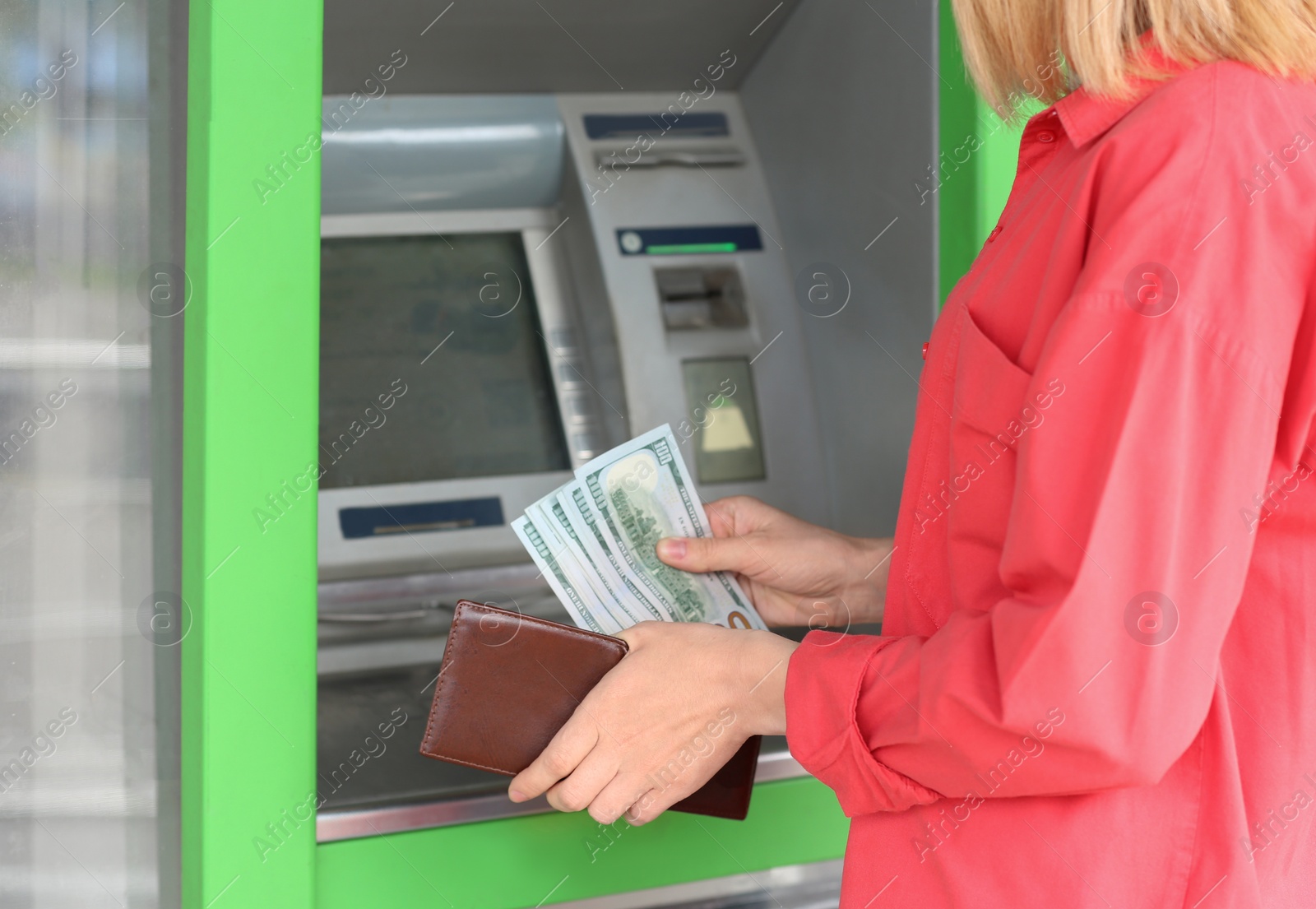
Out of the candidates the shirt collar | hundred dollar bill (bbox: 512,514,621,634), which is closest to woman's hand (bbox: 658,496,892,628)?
hundred dollar bill (bbox: 512,514,621,634)

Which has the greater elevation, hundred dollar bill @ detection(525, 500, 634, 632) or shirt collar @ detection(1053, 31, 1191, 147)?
shirt collar @ detection(1053, 31, 1191, 147)

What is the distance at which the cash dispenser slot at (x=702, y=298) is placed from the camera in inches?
82.7

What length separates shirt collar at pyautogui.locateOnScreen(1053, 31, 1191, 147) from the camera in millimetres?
787

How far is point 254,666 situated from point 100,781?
23 centimetres

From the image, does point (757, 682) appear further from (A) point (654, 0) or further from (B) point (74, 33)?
(A) point (654, 0)

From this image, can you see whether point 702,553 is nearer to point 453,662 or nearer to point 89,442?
point 453,662

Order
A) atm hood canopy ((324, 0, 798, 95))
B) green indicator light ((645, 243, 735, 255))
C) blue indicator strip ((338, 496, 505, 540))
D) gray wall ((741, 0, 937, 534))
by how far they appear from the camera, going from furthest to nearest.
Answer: green indicator light ((645, 243, 735, 255)) < blue indicator strip ((338, 496, 505, 540)) < atm hood canopy ((324, 0, 798, 95)) < gray wall ((741, 0, 937, 534))

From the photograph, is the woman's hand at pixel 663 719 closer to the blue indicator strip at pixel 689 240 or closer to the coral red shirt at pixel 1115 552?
the coral red shirt at pixel 1115 552

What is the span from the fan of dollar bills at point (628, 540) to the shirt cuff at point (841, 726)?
1.31 feet

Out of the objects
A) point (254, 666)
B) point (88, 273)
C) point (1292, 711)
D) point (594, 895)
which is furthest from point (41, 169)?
point (1292, 711)

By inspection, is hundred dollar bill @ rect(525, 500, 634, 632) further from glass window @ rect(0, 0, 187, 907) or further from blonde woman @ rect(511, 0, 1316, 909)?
glass window @ rect(0, 0, 187, 907)

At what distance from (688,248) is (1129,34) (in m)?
1.35

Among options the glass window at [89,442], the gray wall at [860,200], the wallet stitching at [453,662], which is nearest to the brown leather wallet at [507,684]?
the wallet stitching at [453,662]

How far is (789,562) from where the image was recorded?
141cm
